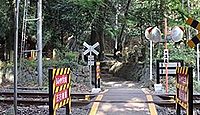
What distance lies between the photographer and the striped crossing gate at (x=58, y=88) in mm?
6359

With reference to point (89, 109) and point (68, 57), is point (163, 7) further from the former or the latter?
point (89, 109)

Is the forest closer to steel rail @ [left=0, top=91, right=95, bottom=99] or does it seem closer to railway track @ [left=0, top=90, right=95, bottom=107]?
steel rail @ [left=0, top=91, right=95, bottom=99]

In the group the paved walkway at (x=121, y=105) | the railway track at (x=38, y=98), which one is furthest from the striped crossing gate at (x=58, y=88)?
the railway track at (x=38, y=98)

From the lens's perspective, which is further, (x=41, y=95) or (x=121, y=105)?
(x=41, y=95)

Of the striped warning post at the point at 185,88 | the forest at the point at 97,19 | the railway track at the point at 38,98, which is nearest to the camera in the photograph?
the striped warning post at the point at 185,88

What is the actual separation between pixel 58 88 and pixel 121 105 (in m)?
3.11

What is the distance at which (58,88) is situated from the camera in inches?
265

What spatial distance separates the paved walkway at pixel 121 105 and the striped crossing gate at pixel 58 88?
4.75 ft

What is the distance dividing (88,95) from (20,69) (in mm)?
6820

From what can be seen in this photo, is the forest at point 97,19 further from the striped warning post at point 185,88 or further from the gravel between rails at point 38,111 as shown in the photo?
the striped warning post at point 185,88

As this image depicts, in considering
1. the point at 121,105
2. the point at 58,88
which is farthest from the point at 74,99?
the point at 58,88

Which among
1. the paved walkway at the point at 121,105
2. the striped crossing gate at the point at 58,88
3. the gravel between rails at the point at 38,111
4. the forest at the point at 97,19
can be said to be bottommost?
the gravel between rails at the point at 38,111

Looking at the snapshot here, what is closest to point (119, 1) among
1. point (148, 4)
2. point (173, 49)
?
point (148, 4)

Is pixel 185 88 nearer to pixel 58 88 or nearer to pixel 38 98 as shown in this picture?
pixel 58 88
